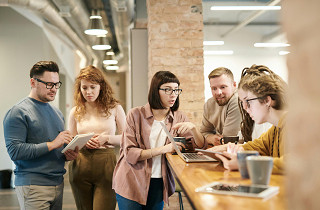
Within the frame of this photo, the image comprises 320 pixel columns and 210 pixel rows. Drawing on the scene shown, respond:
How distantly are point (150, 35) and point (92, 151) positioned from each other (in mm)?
1695

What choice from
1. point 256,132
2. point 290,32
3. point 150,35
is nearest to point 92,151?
point 256,132

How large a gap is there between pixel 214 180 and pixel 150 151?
1.10m

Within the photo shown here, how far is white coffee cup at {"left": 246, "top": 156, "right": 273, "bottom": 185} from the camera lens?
4.11 ft

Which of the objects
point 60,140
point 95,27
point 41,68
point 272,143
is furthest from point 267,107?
point 95,27

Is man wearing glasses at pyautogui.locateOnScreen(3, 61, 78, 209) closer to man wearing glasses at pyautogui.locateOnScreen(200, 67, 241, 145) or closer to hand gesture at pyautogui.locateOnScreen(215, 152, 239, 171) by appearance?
man wearing glasses at pyautogui.locateOnScreen(200, 67, 241, 145)

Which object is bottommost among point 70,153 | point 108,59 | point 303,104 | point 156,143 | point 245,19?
point 70,153

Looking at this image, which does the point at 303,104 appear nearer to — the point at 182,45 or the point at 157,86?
the point at 157,86

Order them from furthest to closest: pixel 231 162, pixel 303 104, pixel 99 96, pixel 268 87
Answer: pixel 99 96 < pixel 268 87 < pixel 231 162 < pixel 303 104

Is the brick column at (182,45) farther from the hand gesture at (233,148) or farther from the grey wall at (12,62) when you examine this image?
the grey wall at (12,62)

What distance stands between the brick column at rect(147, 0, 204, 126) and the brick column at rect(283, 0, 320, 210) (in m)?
3.59

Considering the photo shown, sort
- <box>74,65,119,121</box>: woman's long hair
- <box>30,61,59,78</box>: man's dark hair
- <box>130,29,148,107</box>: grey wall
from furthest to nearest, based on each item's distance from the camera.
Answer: <box>130,29,148,107</box>: grey wall
<box>74,65,119,121</box>: woman's long hair
<box>30,61,59,78</box>: man's dark hair

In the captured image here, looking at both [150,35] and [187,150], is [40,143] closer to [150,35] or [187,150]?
[187,150]

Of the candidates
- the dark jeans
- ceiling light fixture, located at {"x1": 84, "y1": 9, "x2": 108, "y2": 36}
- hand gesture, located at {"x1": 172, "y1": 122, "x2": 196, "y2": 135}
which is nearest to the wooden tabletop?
hand gesture, located at {"x1": 172, "y1": 122, "x2": 196, "y2": 135}

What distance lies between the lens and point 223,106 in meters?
3.28
